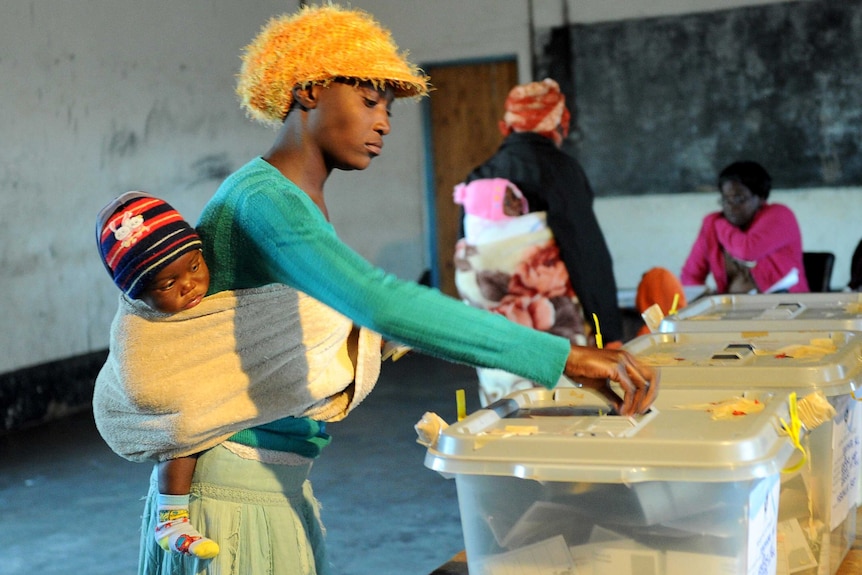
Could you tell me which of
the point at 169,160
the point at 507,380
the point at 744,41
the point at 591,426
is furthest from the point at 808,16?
the point at 591,426

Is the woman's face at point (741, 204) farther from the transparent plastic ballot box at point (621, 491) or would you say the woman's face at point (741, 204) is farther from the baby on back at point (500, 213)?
the transparent plastic ballot box at point (621, 491)

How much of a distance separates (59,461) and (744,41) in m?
5.70

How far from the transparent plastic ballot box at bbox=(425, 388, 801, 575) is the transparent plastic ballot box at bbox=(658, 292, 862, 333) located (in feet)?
2.92

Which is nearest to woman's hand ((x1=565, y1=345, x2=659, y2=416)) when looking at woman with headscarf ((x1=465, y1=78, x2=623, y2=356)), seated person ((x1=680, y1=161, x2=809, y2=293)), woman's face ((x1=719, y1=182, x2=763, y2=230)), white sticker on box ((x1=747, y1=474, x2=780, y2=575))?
white sticker on box ((x1=747, y1=474, x2=780, y2=575))

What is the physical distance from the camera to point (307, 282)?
1.41m

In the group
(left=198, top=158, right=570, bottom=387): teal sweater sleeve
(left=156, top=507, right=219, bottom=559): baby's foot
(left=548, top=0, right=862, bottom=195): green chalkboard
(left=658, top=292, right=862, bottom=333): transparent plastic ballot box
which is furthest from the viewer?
(left=548, top=0, right=862, bottom=195): green chalkboard

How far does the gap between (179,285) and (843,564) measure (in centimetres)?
131

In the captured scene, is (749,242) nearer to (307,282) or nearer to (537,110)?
(537,110)

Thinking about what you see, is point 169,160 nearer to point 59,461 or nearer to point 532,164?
point 59,461

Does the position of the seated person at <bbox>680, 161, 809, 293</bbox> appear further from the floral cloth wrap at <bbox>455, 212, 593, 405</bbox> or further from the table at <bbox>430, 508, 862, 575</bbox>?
the table at <bbox>430, 508, 862, 575</bbox>

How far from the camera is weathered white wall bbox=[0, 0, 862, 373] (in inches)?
256

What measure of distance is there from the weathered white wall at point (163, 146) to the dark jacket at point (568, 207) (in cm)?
180

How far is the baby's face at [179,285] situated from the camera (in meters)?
1.49

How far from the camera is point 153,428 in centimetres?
160
